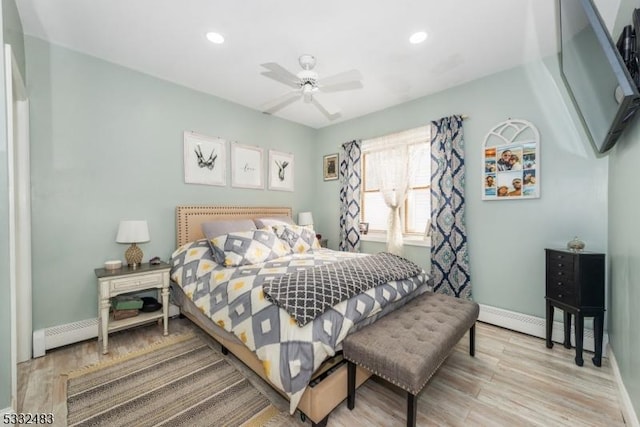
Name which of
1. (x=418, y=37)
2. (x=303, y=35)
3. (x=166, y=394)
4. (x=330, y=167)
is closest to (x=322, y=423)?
(x=166, y=394)

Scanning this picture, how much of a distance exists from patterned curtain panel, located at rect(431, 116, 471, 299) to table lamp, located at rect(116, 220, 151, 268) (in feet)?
10.6

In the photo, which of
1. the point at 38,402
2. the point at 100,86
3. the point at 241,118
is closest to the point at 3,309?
the point at 38,402

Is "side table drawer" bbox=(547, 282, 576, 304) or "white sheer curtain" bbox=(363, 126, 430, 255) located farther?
"white sheer curtain" bbox=(363, 126, 430, 255)

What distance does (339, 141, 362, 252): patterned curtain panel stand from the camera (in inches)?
162

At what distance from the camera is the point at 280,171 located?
423 centimetres

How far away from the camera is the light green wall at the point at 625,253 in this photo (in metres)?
1.50

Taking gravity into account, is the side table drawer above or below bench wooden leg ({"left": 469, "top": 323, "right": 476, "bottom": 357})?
above

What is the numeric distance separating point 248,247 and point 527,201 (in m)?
2.88

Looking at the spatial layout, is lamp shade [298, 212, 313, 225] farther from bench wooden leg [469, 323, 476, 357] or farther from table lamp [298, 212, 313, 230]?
bench wooden leg [469, 323, 476, 357]

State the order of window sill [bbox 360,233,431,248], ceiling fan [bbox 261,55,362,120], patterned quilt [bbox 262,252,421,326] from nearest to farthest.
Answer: patterned quilt [bbox 262,252,421,326] < ceiling fan [bbox 261,55,362,120] < window sill [bbox 360,233,431,248]

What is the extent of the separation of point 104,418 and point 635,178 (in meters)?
3.43

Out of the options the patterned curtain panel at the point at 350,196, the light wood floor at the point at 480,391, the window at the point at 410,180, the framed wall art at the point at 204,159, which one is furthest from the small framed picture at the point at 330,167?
the light wood floor at the point at 480,391

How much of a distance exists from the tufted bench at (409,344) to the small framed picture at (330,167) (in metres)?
2.82


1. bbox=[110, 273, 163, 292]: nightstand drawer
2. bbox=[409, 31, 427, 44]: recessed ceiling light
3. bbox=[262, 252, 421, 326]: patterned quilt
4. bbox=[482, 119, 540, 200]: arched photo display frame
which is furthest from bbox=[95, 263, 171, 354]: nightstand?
bbox=[482, 119, 540, 200]: arched photo display frame
